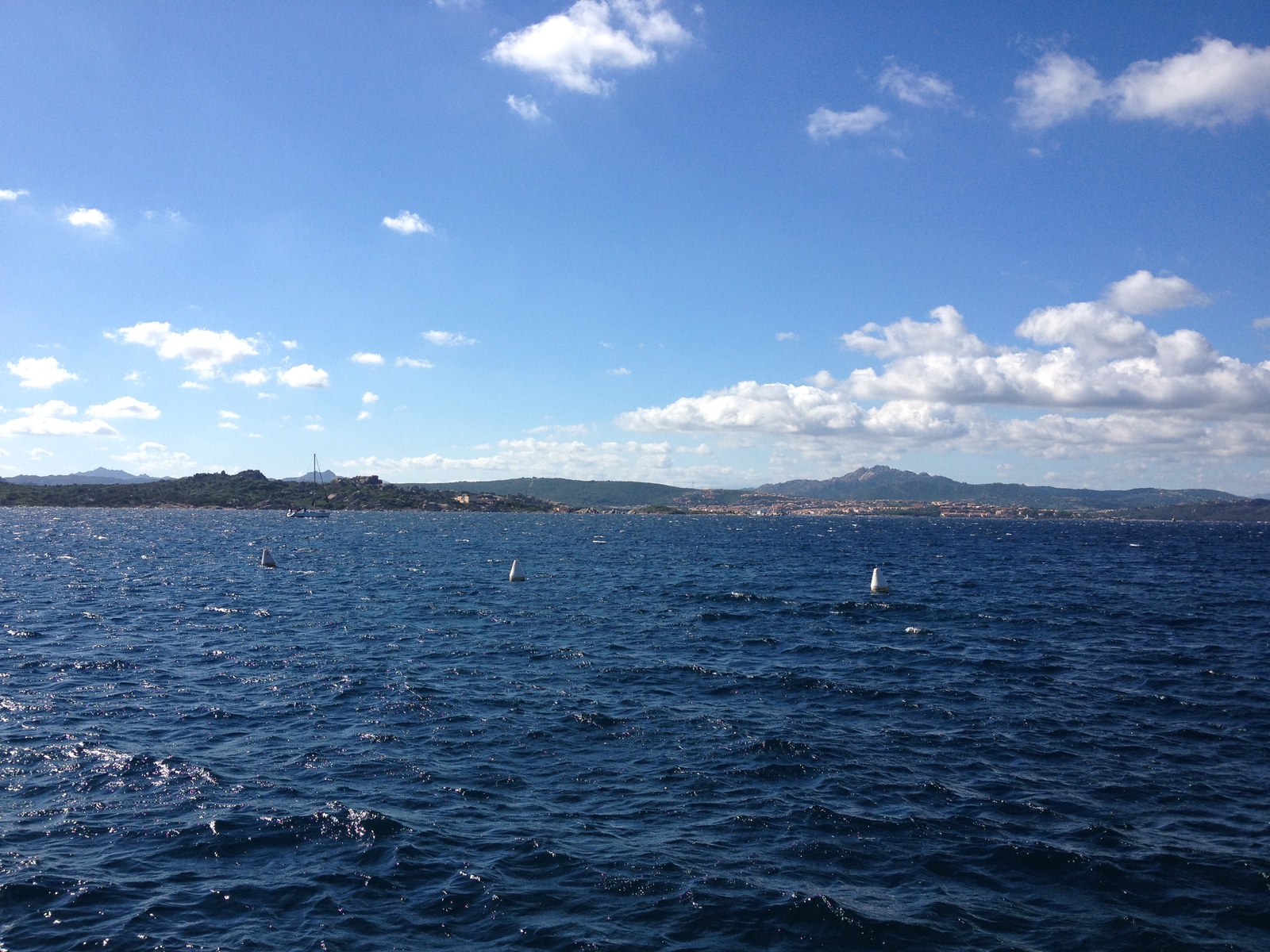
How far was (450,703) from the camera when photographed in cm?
2667

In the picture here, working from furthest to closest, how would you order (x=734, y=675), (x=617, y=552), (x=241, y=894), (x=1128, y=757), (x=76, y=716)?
(x=617, y=552), (x=734, y=675), (x=76, y=716), (x=1128, y=757), (x=241, y=894)

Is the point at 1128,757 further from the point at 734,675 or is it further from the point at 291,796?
the point at 291,796

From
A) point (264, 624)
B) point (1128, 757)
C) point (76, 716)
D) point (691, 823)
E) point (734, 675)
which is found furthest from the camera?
point (264, 624)

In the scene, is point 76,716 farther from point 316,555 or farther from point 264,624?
point 316,555

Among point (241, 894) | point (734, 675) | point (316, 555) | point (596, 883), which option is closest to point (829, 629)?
point (734, 675)

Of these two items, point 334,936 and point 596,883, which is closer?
point 334,936

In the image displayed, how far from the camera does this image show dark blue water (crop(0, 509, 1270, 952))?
1349 centimetres

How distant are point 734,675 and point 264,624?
Result: 2714 centimetres

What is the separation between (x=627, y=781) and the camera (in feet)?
65.1

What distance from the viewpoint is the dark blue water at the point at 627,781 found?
13.5 m

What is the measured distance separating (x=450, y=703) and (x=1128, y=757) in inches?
853

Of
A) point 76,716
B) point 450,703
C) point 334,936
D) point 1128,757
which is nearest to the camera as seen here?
point 334,936

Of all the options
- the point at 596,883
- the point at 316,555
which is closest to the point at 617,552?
the point at 316,555

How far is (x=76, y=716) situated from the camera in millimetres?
24078
